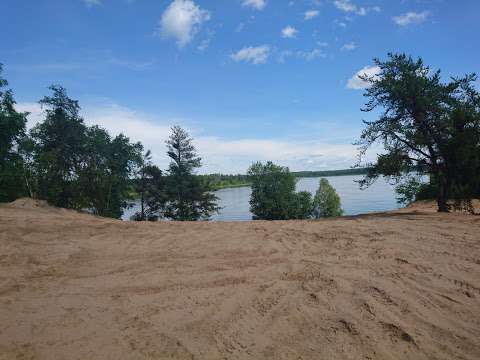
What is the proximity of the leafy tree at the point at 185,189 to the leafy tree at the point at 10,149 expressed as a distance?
1460 centimetres

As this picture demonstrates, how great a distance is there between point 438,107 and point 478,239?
7333 mm

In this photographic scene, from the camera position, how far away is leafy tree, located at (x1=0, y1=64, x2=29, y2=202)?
17580mm

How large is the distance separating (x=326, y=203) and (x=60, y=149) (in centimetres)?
3356

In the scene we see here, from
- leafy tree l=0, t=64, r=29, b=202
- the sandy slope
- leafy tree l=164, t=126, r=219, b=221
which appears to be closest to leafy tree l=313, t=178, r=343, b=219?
leafy tree l=164, t=126, r=219, b=221

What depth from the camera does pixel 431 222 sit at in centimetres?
811

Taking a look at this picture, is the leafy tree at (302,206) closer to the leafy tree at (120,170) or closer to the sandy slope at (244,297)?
the leafy tree at (120,170)

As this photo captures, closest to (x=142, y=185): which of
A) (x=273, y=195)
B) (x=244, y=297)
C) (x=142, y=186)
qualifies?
Answer: (x=142, y=186)

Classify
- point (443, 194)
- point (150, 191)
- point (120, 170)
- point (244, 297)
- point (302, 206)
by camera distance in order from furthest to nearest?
point (302, 206)
point (150, 191)
point (120, 170)
point (443, 194)
point (244, 297)

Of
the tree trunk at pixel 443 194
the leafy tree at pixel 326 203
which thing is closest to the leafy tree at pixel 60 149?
the tree trunk at pixel 443 194

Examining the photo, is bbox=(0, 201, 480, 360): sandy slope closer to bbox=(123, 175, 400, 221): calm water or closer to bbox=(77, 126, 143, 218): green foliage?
bbox=(123, 175, 400, 221): calm water

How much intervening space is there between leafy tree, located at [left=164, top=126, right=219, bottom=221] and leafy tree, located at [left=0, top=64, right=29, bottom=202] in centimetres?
1460

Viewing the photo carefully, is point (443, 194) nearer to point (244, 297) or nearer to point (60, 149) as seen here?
point (244, 297)

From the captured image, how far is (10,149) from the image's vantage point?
19344mm

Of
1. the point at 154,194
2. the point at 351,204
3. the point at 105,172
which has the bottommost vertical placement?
the point at 351,204
